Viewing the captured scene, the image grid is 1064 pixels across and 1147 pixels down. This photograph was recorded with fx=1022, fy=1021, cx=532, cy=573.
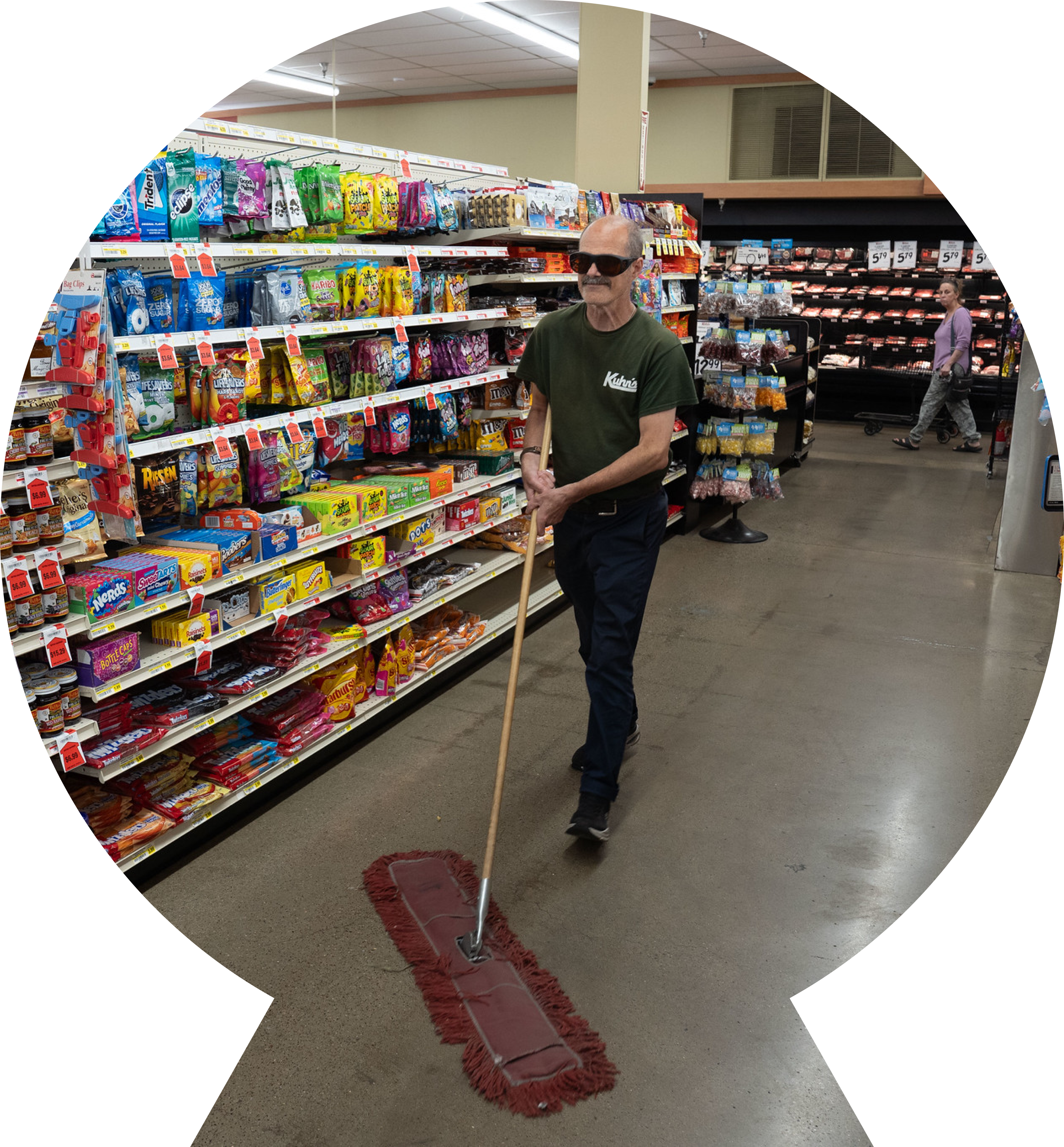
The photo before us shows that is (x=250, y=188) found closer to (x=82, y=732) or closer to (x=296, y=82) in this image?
(x=82, y=732)

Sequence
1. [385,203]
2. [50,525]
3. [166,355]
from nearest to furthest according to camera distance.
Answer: [50,525], [166,355], [385,203]

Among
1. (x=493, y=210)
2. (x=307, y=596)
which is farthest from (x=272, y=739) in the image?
(x=493, y=210)

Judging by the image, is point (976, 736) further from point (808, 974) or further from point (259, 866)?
point (259, 866)

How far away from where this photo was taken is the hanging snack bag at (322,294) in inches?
142

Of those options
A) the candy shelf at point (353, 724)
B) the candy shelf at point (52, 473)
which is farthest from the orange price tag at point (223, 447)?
the candy shelf at point (353, 724)

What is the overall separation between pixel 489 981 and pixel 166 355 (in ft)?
6.33

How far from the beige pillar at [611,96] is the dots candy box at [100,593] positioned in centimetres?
551

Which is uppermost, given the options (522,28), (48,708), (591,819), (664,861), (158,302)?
(522,28)

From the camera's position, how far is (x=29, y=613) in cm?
262

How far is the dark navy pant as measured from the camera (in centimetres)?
330

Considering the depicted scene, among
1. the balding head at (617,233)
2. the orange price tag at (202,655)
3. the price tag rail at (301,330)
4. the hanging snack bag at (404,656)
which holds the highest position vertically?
the balding head at (617,233)

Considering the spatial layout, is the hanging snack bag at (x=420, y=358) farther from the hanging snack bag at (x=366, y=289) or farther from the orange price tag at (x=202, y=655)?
the orange price tag at (x=202, y=655)

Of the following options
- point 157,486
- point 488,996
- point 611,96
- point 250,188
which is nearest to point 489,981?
point 488,996

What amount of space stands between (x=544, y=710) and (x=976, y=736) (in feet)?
5.83
